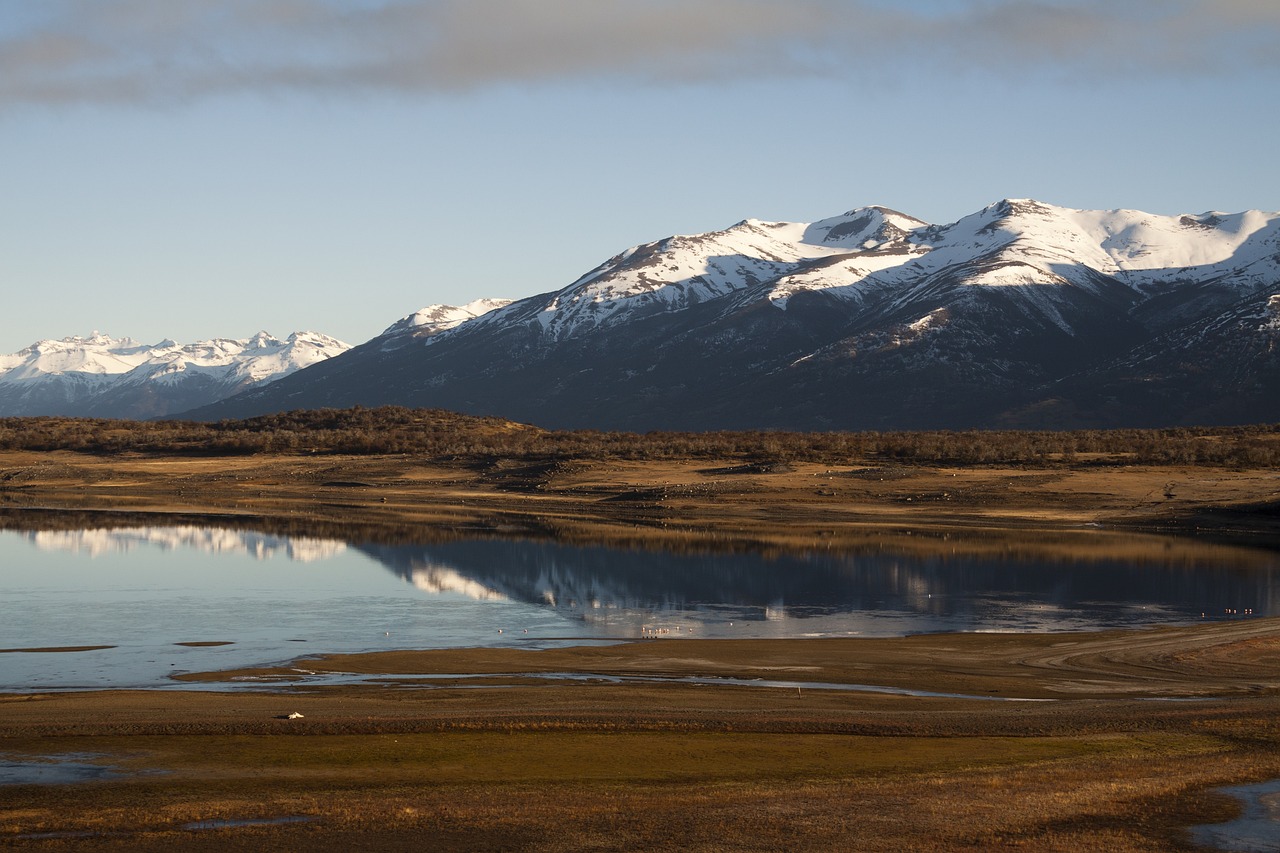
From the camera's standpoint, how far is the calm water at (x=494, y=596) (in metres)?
42.7

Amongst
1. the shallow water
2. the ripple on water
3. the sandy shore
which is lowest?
the ripple on water

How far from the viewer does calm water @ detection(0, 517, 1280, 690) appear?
Answer: 42.7 metres

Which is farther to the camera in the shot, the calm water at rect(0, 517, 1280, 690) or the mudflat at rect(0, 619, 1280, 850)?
the calm water at rect(0, 517, 1280, 690)

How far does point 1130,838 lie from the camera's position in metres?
22.2


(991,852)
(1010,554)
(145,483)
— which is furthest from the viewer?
(145,483)

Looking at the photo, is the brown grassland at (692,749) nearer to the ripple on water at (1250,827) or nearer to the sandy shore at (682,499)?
the ripple on water at (1250,827)

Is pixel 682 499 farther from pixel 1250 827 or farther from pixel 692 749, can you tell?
pixel 1250 827

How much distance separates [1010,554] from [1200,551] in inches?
415

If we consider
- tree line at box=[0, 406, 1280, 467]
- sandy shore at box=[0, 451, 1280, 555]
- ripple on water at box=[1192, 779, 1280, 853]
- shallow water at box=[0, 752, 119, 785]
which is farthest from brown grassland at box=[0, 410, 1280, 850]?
tree line at box=[0, 406, 1280, 467]

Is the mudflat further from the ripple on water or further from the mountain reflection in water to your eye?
the mountain reflection in water

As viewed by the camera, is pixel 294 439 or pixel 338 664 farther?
pixel 294 439

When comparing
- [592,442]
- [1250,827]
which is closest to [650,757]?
[1250,827]

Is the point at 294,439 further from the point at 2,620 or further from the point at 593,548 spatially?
the point at 2,620

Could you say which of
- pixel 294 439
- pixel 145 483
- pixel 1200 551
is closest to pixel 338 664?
pixel 1200 551
